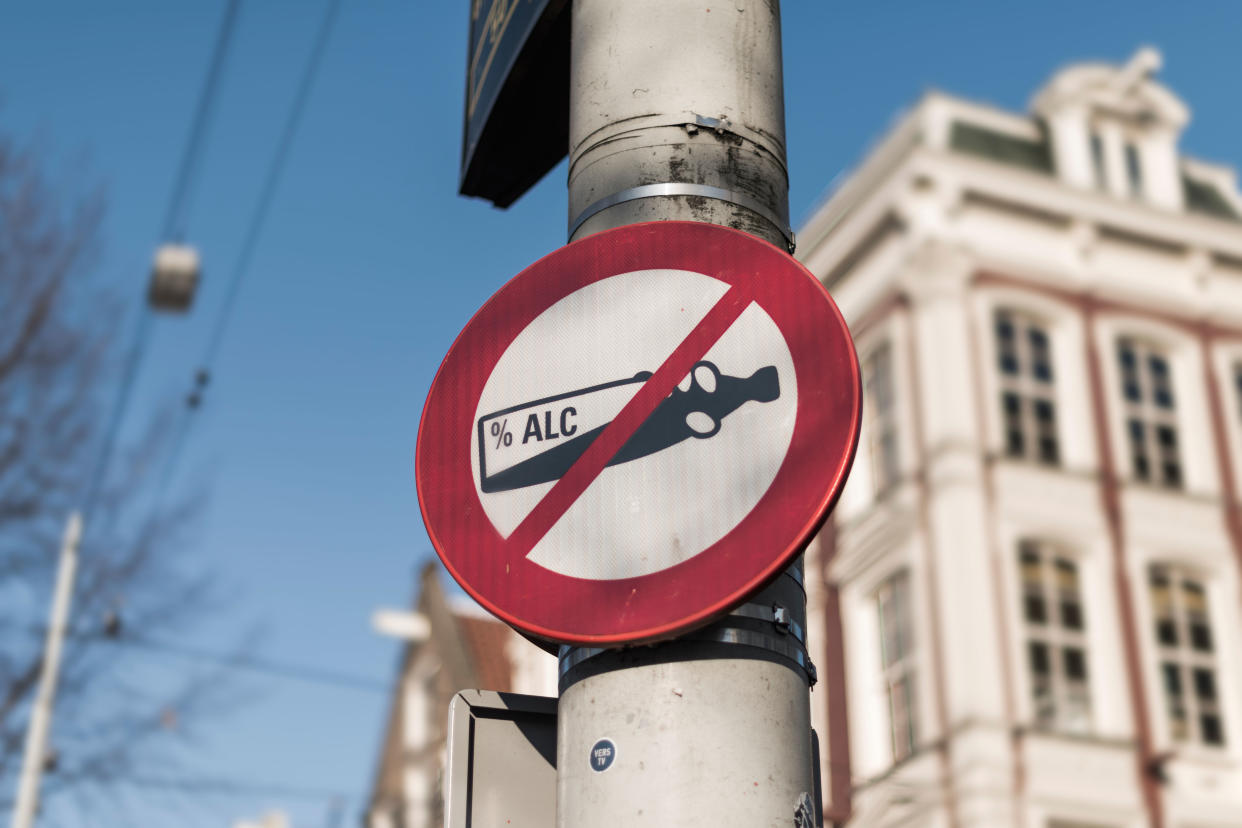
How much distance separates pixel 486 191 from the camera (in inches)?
144

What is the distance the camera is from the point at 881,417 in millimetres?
15055

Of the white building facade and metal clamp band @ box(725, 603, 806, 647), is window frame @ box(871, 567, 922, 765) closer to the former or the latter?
the white building facade

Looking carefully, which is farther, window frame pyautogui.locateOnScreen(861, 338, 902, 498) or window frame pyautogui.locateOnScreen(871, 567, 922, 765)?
window frame pyautogui.locateOnScreen(861, 338, 902, 498)

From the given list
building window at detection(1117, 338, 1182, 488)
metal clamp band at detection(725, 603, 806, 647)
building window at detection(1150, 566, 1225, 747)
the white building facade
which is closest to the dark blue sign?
metal clamp band at detection(725, 603, 806, 647)

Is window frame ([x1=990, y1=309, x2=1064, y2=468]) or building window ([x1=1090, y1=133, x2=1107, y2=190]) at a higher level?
building window ([x1=1090, y1=133, x2=1107, y2=190])

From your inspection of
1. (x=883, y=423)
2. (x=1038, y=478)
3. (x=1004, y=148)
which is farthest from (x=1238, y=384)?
(x=883, y=423)

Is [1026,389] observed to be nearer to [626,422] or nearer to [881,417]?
[881,417]

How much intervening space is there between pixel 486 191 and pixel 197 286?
9.33m

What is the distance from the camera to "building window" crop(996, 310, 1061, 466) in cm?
1454

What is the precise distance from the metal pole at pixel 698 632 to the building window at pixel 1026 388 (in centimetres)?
1259

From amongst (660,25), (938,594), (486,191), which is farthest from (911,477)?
(660,25)

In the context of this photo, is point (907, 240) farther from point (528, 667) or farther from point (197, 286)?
point (528, 667)

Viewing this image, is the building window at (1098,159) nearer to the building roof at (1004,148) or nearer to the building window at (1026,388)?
the building roof at (1004,148)

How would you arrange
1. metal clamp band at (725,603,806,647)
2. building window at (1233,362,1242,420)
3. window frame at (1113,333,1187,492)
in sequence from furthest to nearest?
building window at (1233,362,1242,420)
window frame at (1113,333,1187,492)
metal clamp band at (725,603,806,647)
